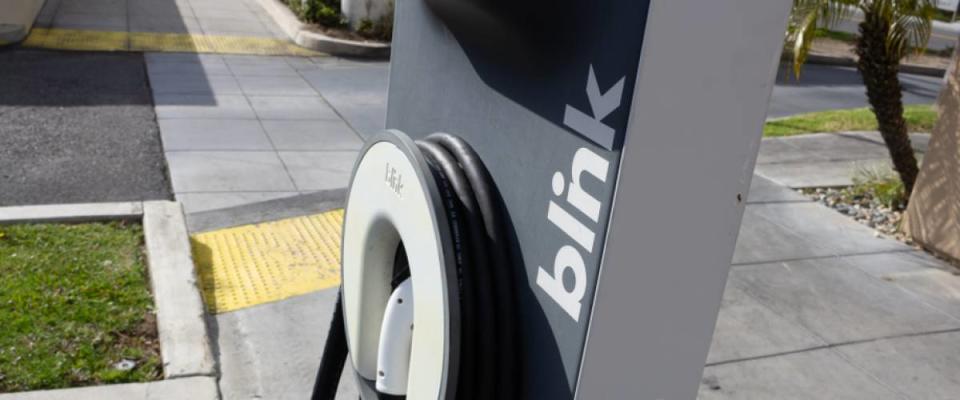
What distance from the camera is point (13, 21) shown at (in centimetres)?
1173

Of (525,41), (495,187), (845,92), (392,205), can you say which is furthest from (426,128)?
(845,92)

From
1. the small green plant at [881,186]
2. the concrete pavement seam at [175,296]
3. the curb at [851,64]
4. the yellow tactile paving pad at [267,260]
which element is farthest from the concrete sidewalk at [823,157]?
the curb at [851,64]

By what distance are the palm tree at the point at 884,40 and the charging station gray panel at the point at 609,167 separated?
6.01 meters

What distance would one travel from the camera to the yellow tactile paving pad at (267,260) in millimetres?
4992

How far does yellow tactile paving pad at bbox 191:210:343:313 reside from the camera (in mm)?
4992

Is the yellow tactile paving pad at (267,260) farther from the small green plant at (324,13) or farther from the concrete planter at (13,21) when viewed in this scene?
the small green plant at (324,13)

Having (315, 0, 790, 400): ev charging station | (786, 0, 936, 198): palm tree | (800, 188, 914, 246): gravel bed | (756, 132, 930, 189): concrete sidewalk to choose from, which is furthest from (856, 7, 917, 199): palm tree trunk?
(315, 0, 790, 400): ev charging station

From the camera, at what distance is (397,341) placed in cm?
212

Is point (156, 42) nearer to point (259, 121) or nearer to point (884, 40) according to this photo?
point (259, 121)

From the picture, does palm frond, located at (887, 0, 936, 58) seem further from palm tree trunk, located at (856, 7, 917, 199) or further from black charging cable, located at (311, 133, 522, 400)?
black charging cable, located at (311, 133, 522, 400)

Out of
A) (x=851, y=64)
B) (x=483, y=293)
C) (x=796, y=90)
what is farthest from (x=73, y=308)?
(x=851, y=64)

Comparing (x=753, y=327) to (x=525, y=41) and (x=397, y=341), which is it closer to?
(x=397, y=341)

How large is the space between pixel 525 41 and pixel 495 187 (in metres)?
0.34

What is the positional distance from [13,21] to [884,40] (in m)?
10.7
